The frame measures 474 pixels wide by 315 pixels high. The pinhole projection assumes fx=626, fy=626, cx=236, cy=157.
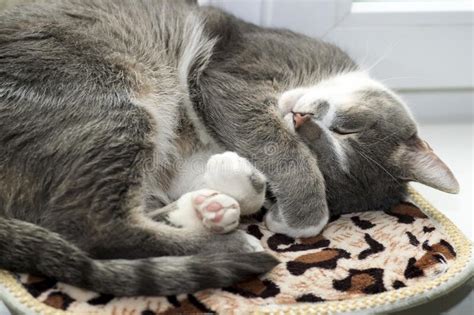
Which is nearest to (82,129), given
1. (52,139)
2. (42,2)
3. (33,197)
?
(52,139)

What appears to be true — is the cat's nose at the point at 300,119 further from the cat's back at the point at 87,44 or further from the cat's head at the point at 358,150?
the cat's back at the point at 87,44

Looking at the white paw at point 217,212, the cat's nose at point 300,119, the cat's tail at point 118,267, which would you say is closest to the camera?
the cat's tail at point 118,267

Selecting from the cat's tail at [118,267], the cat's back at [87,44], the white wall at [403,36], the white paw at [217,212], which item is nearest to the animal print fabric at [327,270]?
the cat's tail at [118,267]

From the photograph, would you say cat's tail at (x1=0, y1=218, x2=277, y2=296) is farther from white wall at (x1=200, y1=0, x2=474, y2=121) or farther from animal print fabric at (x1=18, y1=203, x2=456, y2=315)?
white wall at (x1=200, y1=0, x2=474, y2=121)

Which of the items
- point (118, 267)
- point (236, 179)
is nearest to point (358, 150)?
point (236, 179)

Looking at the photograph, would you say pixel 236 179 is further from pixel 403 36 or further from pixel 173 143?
pixel 403 36

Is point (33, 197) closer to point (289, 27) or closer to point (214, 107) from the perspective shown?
point (214, 107)

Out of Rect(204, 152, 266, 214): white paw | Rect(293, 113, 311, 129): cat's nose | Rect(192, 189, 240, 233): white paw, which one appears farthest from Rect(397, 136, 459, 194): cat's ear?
Rect(192, 189, 240, 233): white paw

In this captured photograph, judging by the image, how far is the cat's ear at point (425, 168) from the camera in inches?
68.3

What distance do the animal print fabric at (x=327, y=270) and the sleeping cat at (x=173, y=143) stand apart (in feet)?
0.11

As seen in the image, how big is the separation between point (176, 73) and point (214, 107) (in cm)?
16

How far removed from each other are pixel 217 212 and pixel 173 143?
1.14 feet

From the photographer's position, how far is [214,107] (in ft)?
5.94

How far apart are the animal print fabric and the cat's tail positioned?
27 millimetres
